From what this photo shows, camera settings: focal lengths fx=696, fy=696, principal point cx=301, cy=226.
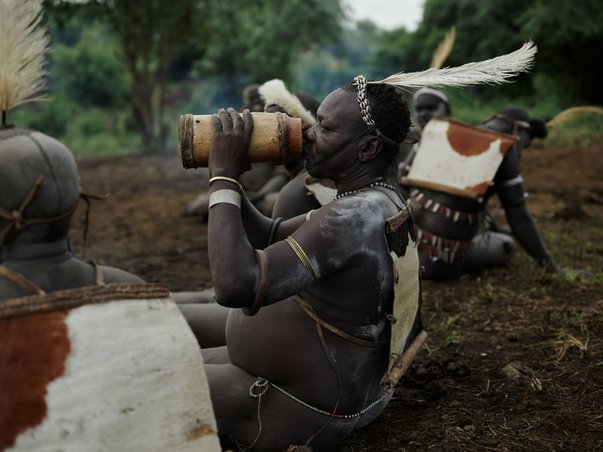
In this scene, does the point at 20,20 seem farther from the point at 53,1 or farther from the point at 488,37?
the point at 488,37

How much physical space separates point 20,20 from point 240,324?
130 centimetres

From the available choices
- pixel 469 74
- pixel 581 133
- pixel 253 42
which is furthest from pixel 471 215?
pixel 253 42

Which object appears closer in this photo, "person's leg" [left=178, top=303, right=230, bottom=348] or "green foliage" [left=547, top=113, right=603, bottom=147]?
"person's leg" [left=178, top=303, right=230, bottom=348]

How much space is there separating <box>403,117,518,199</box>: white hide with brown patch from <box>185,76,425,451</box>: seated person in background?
254cm

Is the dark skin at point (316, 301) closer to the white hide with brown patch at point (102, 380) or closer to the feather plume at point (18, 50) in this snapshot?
the white hide with brown patch at point (102, 380)

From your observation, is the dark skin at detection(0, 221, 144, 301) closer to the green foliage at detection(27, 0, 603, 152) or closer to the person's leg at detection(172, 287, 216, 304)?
the person's leg at detection(172, 287, 216, 304)

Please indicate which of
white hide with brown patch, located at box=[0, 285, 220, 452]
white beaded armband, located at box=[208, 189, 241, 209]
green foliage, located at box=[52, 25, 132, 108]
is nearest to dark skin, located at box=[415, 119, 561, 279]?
white beaded armband, located at box=[208, 189, 241, 209]

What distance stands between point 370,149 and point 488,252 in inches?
132

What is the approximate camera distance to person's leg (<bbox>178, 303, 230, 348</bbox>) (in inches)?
129

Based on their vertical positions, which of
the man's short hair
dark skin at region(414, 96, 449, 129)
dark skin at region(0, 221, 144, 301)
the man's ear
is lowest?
dark skin at region(414, 96, 449, 129)

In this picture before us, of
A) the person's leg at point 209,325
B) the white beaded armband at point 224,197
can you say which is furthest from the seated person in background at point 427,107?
the white beaded armband at point 224,197

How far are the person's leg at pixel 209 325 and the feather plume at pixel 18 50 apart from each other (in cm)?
141

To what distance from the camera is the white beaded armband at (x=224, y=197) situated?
232 cm

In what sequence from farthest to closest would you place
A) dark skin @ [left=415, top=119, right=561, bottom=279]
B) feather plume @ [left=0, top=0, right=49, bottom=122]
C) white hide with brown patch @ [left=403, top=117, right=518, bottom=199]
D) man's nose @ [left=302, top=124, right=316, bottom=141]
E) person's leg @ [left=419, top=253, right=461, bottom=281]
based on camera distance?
person's leg @ [left=419, top=253, right=461, bottom=281] → dark skin @ [left=415, top=119, right=561, bottom=279] → white hide with brown patch @ [left=403, top=117, right=518, bottom=199] → man's nose @ [left=302, top=124, right=316, bottom=141] → feather plume @ [left=0, top=0, right=49, bottom=122]
